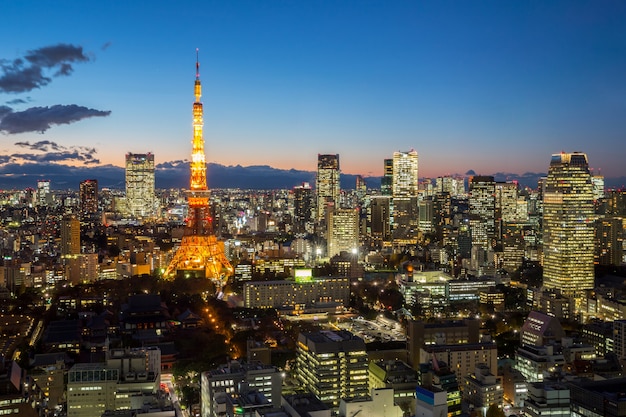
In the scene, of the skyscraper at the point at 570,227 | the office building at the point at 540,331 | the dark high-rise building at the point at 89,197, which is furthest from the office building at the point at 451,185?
the office building at the point at 540,331

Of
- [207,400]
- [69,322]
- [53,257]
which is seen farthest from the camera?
[53,257]

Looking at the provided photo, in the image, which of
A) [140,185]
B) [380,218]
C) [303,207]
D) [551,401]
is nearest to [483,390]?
[551,401]

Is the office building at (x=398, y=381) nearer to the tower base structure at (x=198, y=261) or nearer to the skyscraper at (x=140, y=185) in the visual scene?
the tower base structure at (x=198, y=261)

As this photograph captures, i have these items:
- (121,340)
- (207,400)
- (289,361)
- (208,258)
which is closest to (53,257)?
(208,258)

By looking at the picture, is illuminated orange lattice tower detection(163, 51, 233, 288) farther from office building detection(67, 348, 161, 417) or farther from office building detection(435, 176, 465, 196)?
office building detection(435, 176, 465, 196)

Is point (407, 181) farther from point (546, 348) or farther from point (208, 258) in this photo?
point (546, 348)

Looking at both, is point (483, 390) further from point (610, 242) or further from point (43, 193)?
point (43, 193)
